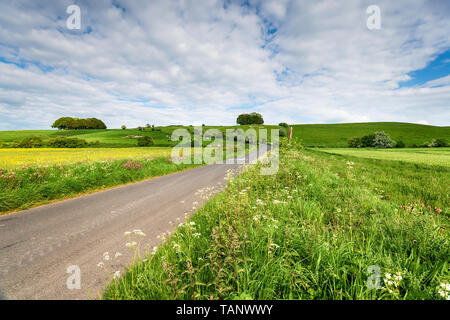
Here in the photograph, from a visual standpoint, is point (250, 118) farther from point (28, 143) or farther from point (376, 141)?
point (28, 143)

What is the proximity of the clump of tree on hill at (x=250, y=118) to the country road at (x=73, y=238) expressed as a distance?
115420 millimetres

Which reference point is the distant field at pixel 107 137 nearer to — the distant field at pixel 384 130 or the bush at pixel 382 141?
the distant field at pixel 384 130

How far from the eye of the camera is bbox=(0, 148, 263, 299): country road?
2914 millimetres

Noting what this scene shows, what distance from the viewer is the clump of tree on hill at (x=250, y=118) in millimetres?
117125

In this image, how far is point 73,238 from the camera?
4.32 m

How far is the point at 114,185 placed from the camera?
1002 centimetres

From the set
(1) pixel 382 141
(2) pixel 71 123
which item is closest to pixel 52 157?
(1) pixel 382 141

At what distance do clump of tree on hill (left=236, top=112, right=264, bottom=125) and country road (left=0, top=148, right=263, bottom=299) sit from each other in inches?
4544

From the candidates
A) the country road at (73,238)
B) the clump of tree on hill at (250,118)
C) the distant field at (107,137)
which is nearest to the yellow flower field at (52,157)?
the country road at (73,238)

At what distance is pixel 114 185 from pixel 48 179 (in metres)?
2.78

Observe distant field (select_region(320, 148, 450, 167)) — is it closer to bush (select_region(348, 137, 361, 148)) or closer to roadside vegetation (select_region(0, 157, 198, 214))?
roadside vegetation (select_region(0, 157, 198, 214))

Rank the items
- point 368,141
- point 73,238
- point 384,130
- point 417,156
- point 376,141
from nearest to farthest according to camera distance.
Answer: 1. point 73,238
2. point 417,156
3. point 376,141
4. point 368,141
5. point 384,130

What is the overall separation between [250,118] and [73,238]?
120 m

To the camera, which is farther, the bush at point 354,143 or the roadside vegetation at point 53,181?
the bush at point 354,143
